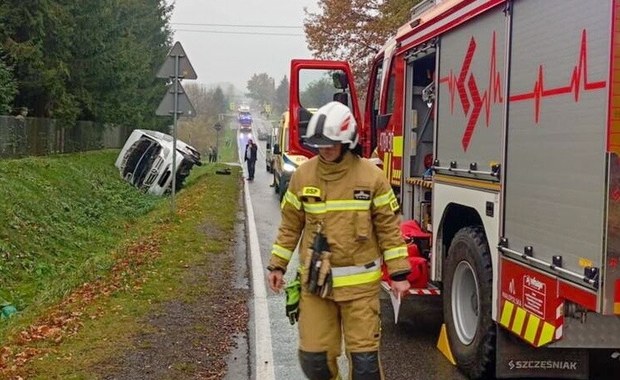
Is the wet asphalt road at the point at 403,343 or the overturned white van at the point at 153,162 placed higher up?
the overturned white van at the point at 153,162

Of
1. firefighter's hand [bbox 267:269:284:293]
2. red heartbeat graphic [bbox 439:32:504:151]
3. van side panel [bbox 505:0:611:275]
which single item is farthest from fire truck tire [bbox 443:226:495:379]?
firefighter's hand [bbox 267:269:284:293]

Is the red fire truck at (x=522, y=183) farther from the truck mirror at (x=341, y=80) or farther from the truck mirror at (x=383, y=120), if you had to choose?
the truck mirror at (x=341, y=80)

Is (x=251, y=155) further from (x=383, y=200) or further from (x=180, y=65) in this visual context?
(x=383, y=200)

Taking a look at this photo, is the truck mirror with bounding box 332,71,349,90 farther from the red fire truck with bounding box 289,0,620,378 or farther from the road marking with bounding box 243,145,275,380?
the red fire truck with bounding box 289,0,620,378

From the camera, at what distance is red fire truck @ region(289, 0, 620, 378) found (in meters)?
3.62

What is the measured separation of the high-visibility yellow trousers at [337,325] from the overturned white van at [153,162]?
66.7ft

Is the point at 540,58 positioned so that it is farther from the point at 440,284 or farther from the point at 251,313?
the point at 251,313

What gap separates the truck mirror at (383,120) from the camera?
8102 millimetres

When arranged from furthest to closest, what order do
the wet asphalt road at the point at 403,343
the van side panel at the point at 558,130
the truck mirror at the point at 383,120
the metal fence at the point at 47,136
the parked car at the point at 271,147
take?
the parked car at the point at 271,147, the metal fence at the point at 47,136, the truck mirror at the point at 383,120, the wet asphalt road at the point at 403,343, the van side panel at the point at 558,130

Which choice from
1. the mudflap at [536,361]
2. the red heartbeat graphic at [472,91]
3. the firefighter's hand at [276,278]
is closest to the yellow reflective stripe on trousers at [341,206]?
the firefighter's hand at [276,278]

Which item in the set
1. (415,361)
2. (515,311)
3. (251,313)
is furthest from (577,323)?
(251,313)

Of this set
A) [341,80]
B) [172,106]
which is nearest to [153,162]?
[172,106]

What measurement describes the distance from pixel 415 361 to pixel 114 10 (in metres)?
26.4

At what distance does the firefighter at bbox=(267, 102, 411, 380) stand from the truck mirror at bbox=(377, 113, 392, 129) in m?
4.04
